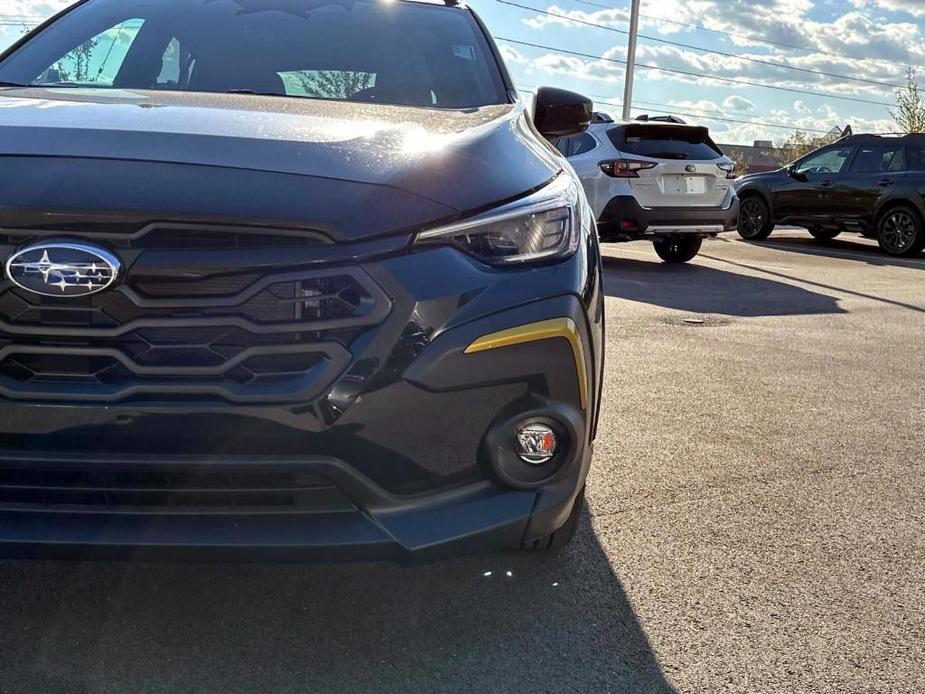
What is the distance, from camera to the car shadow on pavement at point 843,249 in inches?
493

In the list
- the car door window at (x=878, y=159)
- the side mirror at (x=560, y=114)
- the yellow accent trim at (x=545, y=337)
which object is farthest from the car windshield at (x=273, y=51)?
the car door window at (x=878, y=159)

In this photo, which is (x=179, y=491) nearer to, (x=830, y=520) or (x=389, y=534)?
(x=389, y=534)

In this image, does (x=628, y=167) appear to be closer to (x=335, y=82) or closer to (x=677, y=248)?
(x=677, y=248)

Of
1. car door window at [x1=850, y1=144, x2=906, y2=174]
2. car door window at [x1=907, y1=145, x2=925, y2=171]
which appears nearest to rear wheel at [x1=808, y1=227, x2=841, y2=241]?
car door window at [x1=850, y1=144, x2=906, y2=174]

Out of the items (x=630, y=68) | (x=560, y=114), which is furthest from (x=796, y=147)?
(x=560, y=114)

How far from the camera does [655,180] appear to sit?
32.9 feet

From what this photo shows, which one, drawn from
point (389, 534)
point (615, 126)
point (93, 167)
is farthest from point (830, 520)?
point (615, 126)

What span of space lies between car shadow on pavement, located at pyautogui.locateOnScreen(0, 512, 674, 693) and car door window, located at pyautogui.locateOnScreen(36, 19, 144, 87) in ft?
5.27

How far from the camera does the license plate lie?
10070mm

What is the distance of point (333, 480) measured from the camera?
1905mm

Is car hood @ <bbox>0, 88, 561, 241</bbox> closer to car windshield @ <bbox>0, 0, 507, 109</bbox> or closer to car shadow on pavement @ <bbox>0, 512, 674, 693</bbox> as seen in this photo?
car windshield @ <bbox>0, 0, 507, 109</bbox>

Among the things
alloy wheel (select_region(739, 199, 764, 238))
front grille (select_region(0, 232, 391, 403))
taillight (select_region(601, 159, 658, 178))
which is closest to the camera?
front grille (select_region(0, 232, 391, 403))

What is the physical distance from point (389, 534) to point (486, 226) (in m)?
0.70

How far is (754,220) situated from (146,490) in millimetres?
14559
